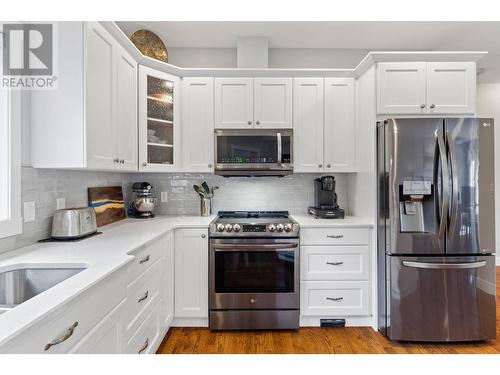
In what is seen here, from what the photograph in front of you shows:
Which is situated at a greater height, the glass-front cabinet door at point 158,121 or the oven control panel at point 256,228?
the glass-front cabinet door at point 158,121

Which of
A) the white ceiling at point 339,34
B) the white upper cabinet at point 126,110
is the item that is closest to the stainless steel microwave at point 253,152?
the white upper cabinet at point 126,110

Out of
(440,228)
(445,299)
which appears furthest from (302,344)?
(440,228)

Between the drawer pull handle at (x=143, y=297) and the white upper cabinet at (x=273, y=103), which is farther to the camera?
the white upper cabinet at (x=273, y=103)

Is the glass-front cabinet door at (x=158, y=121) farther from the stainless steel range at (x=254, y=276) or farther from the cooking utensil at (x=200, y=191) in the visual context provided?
the stainless steel range at (x=254, y=276)

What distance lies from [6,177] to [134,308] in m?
0.97

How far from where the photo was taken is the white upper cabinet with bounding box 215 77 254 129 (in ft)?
9.09

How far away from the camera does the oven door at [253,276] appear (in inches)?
94.5

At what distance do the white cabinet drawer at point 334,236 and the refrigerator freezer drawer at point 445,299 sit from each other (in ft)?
1.04

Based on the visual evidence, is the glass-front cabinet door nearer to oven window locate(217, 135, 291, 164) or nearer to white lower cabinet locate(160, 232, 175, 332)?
oven window locate(217, 135, 291, 164)

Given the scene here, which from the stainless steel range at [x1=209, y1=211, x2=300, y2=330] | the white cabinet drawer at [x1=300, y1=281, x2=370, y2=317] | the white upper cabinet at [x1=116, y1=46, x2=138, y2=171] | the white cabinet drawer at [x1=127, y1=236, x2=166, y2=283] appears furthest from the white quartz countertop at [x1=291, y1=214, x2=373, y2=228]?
the white upper cabinet at [x1=116, y1=46, x2=138, y2=171]

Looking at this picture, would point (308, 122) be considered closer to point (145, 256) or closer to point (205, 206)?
point (205, 206)

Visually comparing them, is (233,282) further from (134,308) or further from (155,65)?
(155,65)

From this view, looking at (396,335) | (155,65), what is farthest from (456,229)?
(155,65)

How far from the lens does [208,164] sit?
9.19 feet
